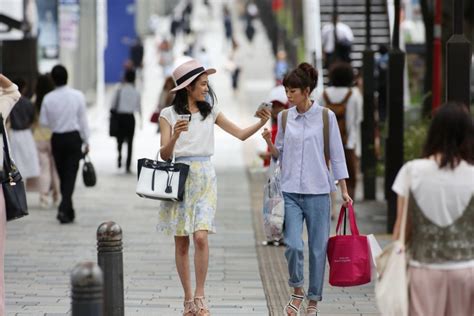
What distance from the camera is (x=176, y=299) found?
11.0m

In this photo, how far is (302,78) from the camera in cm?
944

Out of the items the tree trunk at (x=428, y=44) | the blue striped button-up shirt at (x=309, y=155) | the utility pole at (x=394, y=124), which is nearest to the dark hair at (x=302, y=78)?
the blue striped button-up shirt at (x=309, y=155)

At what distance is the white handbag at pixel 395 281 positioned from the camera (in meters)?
6.67

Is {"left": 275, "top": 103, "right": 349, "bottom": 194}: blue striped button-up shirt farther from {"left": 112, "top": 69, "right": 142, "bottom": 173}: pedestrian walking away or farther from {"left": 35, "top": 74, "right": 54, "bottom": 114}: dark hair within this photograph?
{"left": 112, "top": 69, "right": 142, "bottom": 173}: pedestrian walking away

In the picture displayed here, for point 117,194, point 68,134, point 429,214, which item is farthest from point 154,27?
point 429,214

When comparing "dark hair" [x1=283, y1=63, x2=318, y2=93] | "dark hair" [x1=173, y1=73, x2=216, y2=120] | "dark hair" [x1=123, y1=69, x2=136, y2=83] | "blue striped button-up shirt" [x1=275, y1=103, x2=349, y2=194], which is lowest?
"blue striped button-up shirt" [x1=275, y1=103, x2=349, y2=194]

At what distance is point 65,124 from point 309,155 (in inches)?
258

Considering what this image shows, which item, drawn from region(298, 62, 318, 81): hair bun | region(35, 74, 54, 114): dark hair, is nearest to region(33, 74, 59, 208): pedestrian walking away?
region(35, 74, 54, 114): dark hair

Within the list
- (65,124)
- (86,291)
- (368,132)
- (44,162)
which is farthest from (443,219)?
(368,132)

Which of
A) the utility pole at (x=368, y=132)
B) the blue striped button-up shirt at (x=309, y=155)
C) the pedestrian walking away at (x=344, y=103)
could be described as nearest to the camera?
the blue striped button-up shirt at (x=309, y=155)

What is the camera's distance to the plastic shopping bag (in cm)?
966

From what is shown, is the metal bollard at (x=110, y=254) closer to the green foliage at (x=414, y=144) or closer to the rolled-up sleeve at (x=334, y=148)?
the rolled-up sleeve at (x=334, y=148)

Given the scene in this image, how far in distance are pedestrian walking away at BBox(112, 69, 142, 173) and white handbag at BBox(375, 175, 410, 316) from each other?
53.6 feet

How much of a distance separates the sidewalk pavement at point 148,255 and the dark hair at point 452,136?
366 centimetres
